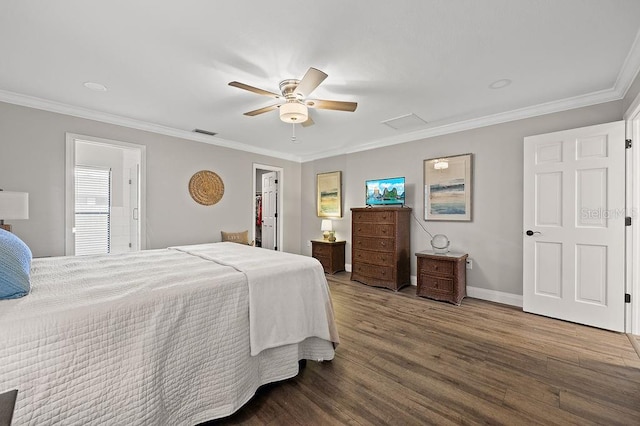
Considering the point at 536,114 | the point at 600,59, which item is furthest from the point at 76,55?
the point at 536,114

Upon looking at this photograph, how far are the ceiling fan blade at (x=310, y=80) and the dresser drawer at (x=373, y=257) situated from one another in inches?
108

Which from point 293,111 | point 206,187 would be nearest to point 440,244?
point 293,111

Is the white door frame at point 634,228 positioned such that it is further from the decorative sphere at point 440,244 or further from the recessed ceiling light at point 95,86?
the recessed ceiling light at point 95,86

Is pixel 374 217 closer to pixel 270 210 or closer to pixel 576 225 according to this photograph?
pixel 576 225

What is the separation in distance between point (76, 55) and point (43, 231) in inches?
84.9

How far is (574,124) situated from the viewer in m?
3.08

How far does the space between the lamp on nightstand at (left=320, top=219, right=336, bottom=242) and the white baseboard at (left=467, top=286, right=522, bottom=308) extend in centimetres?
248

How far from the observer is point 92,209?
4988mm

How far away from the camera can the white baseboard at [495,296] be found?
344 cm

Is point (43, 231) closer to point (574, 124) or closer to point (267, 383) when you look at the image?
point (267, 383)

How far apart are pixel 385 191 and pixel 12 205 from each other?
14.7 ft

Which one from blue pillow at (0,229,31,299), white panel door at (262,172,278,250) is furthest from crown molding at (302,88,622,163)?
blue pillow at (0,229,31,299)

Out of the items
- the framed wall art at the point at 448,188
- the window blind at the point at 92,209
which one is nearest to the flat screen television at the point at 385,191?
the framed wall art at the point at 448,188

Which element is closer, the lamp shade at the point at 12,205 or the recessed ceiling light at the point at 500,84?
the lamp shade at the point at 12,205
